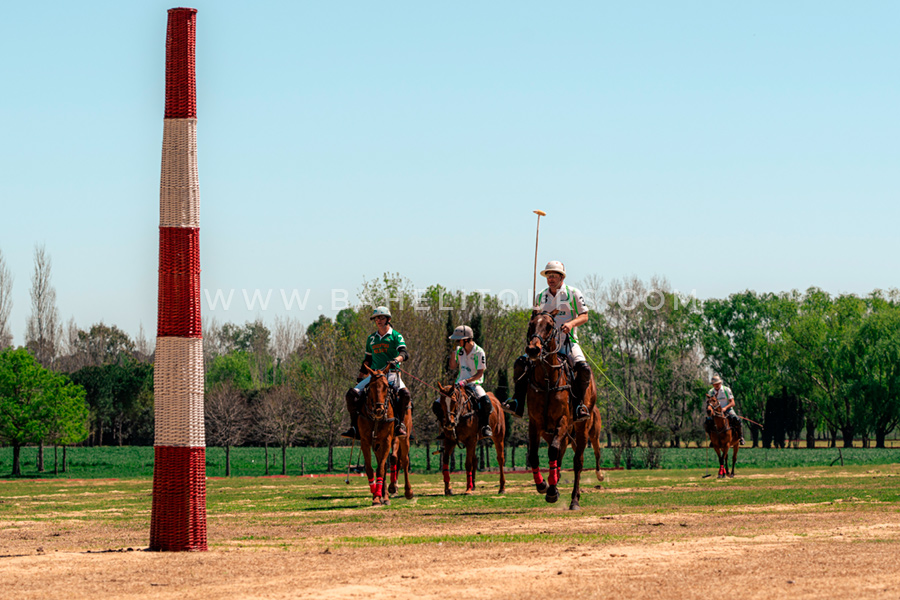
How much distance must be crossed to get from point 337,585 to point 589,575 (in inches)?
87.0

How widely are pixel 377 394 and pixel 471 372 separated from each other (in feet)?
14.5

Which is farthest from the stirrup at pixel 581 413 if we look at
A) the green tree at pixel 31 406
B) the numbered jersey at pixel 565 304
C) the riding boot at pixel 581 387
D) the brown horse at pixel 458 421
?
the green tree at pixel 31 406

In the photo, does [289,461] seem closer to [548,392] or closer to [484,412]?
[484,412]

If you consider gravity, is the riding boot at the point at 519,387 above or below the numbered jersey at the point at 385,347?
below

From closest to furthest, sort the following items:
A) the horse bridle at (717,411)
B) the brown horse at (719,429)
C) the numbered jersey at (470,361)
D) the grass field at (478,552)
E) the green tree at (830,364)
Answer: the grass field at (478,552) → the numbered jersey at (470,361) → the brown horse at (719,429) → the horse bridle at (717,411) → the green tree at (830,364)

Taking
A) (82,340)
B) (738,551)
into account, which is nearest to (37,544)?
(738,551)

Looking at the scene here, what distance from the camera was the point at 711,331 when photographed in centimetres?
10912

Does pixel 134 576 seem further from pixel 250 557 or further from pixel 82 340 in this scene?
pixel 82 340

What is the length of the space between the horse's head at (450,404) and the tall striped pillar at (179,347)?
11188 mm

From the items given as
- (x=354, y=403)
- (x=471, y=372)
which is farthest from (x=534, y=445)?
(x=471, y=372)

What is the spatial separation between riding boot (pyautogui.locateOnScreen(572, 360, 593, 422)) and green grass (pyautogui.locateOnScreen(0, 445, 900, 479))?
35.6 meters

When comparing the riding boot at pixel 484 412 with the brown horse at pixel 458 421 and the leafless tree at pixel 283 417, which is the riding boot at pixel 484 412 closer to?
the brown horse at pixel 458 421

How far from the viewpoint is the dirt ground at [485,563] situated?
27.8 ft

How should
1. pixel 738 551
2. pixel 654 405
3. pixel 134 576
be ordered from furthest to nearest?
1. pixel 654 405
2. pixel 738 551
3. pixel 134 576
